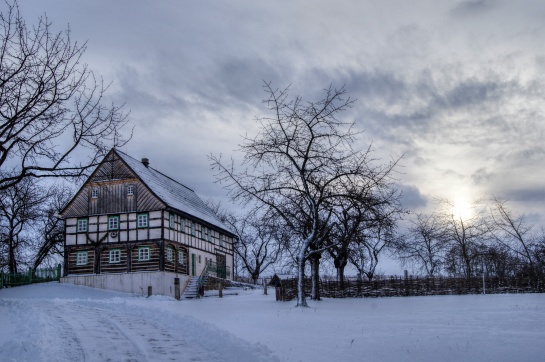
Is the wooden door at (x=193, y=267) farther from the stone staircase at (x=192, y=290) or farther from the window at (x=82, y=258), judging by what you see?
the window at (x=82, y=258)

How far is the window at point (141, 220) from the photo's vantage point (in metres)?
41.1

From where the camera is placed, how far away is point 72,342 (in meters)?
11.7

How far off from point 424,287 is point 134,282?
20.8m

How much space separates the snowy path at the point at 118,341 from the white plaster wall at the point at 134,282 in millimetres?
21894

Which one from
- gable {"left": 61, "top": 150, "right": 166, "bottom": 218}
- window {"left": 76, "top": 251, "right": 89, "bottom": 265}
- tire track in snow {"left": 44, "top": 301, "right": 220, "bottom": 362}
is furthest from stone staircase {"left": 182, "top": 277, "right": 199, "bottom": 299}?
tire track in snow {"left": 44, "top": 301, "right": 220, "bottom": 362}

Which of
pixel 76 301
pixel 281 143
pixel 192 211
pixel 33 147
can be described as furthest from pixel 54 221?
pixel 33 147

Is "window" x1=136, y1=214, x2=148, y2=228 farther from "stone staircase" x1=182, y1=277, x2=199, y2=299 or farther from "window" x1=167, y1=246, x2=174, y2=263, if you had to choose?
"stone staircase" x1=182, y1=277, x2=199, y2=299

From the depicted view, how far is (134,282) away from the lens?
129 ft

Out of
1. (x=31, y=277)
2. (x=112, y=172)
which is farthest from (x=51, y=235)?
(x=112, y=172)

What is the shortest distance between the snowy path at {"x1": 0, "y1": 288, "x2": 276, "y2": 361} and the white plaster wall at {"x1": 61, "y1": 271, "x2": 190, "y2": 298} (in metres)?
21.9

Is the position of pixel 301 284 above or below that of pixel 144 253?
below

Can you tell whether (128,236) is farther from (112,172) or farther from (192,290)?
(112,172)

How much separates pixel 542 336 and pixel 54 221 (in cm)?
4767

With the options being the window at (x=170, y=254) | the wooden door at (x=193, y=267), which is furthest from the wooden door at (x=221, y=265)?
the window at (x=170, y=254)
